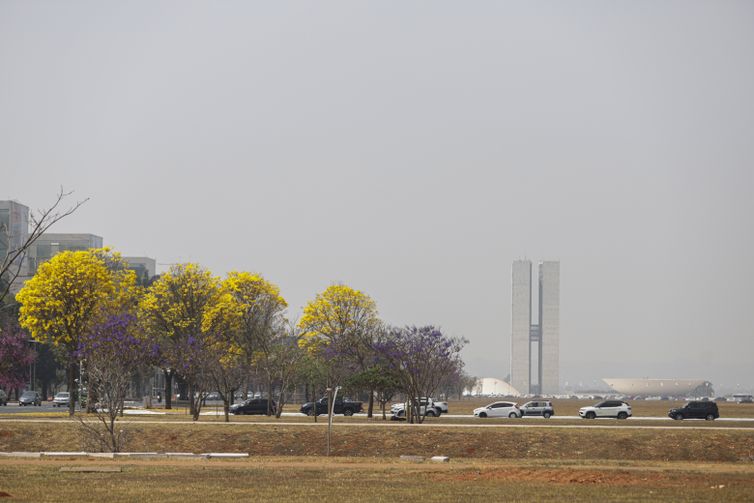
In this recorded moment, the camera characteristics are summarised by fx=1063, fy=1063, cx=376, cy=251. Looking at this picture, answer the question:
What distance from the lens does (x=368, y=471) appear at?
1547 inches

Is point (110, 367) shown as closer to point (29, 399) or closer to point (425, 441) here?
point (425, 441)

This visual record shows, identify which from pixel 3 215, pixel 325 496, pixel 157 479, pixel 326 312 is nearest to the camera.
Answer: pixel 325 496

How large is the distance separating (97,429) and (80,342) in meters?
22.9

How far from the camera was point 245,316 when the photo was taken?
95750mm

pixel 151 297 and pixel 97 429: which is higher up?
pixel 151 297

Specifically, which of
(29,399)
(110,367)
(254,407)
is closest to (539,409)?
(254,407)

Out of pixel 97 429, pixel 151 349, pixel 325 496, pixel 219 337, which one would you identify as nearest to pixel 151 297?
pixel 219 337

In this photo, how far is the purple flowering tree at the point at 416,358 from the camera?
7406 cm

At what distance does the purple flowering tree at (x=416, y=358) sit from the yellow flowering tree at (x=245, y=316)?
1269 cm

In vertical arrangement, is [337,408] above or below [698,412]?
below

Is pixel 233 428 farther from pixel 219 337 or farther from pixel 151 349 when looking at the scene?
pixel 219 337

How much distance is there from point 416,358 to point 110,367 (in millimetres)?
27915

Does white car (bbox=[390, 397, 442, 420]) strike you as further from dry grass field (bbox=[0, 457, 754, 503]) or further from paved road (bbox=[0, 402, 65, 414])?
dry grass field (bbox=[0, 457, 754, 503])

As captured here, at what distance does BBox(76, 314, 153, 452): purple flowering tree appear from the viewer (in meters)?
51.0
